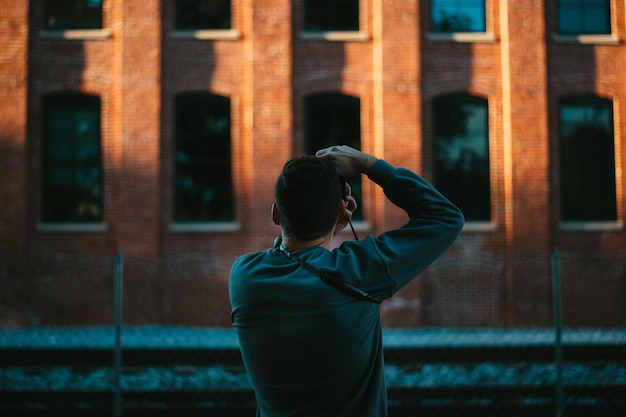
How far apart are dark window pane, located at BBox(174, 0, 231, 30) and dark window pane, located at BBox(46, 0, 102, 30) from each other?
190 centimetres

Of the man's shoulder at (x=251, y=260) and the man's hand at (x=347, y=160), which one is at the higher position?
the man's hand at (x=347, y=160)

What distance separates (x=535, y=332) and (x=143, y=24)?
10.9 meters

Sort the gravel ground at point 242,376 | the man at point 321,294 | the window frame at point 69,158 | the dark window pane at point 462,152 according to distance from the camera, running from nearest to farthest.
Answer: the man at point 321,294
the gravel ground at point 242,376
the window frame at point 69,158
the dark window pane at point 462,152

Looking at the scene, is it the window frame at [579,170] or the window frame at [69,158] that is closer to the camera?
the window frame at [69,158]

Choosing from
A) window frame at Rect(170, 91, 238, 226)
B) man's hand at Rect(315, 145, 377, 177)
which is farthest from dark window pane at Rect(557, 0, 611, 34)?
man's hand at Rect(315, 145, 377, 177)

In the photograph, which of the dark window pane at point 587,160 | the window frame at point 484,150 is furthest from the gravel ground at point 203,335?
the dark window pane at point 587,160

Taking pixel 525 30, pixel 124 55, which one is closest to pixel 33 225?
pixel 124 55

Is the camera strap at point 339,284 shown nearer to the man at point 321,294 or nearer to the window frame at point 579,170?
the man at point 321,294

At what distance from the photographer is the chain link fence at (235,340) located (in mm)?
6625

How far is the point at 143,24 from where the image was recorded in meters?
15.4

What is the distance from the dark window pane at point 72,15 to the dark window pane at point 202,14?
1902 millimetres

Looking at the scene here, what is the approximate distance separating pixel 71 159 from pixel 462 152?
9.27 metres

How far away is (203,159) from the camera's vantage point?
15789 mm

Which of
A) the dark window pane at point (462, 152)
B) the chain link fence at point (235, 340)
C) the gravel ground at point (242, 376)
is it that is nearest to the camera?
the chain link fence at point (235, 340)
